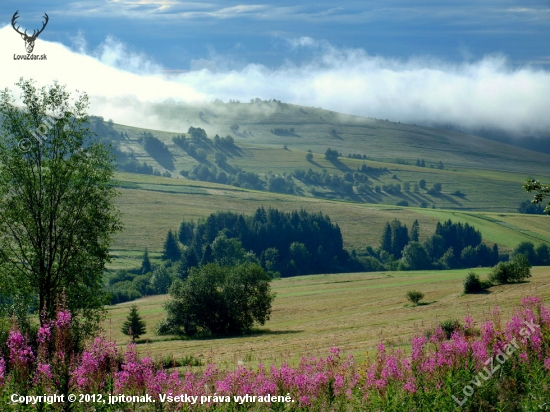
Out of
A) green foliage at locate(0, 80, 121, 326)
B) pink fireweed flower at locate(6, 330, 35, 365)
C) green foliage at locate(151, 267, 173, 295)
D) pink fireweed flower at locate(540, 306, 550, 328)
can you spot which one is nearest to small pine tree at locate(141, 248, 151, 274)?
green foliage at locate(151, 267, 173, 295)

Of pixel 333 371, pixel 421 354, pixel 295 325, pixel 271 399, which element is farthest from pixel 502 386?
pixel 295 325

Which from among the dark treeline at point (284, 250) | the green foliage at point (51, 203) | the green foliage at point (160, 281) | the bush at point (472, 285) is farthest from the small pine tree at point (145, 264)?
the green foliage at point (51, 203)

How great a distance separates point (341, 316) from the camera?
78938 mm

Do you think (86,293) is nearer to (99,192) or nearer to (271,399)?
(99,192)

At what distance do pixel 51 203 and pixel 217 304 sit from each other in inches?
1554

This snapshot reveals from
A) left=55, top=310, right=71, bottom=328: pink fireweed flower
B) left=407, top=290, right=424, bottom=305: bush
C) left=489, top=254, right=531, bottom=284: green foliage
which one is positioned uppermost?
left=55, top=310, right=71, bottom=328: pink fireweed flower

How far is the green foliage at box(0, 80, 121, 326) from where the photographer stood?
34969 millimetres

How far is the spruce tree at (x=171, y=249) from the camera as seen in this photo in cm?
18425

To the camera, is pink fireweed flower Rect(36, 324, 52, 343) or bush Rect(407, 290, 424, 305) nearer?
pink fireweed flower Rect(36, 324, 52, 343)

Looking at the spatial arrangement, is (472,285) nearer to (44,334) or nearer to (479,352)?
(479,352)

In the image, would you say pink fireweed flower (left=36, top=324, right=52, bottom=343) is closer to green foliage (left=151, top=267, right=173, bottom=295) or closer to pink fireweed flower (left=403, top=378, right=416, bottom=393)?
pink fireweed flower (left=403, top=378, right=416, bottom=393)

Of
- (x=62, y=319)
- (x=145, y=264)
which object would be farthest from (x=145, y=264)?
(x=62, y=319)

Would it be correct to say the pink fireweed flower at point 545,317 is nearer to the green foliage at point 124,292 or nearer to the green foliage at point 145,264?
the green foliage at point 124,292

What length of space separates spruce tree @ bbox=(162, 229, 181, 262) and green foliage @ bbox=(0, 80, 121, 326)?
14715cm
